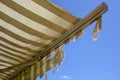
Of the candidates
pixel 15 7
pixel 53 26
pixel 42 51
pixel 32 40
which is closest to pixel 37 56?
pixel 42 51

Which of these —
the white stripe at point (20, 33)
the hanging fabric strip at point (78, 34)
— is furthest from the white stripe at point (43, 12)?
the white stripe at point (20, 33)

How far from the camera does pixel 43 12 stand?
3529 mm

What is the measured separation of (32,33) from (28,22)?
0.27m

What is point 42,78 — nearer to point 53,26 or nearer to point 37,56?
point 37,56

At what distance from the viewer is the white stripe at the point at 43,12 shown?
11.3ft

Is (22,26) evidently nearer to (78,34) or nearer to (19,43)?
(19,43)

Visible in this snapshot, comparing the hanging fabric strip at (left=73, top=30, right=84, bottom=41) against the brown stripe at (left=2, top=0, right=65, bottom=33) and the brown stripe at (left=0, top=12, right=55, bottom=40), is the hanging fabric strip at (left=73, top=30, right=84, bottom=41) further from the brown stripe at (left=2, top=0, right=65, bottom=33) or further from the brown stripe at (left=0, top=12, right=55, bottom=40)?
the brown stripe at (left=0, top=12, right=55, bottom=40)

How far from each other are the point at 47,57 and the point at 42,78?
411 millimetres

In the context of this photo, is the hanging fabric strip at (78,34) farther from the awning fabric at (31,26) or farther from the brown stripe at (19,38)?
the brown stripe at (19,38)

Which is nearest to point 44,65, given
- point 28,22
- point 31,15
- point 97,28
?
point 28,22

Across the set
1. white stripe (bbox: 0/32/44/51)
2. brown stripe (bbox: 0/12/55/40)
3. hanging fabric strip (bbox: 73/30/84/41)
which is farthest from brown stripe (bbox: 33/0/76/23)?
white stripe (bbox: 0/32/44/51)

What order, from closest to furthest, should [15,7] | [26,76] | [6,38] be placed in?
[15,7] → [6,38] → [26,76]

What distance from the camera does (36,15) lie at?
11.8ft

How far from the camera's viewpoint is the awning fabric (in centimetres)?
348
